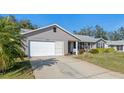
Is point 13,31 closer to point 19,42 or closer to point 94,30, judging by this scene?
point 19,42

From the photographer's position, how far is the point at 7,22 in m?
12.5

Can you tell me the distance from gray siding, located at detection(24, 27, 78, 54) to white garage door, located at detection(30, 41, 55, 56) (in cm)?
65

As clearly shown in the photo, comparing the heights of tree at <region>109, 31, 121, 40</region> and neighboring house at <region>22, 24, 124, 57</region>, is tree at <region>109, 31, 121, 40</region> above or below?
above

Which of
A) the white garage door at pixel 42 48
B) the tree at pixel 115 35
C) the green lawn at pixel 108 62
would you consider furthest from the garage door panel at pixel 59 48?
the tree at pixel 115 35

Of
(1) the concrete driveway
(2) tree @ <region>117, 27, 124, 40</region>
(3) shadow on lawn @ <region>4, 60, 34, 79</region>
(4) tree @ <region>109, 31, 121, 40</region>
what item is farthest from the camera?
(2) tree @ <region>117, 27, 124, 40</region>

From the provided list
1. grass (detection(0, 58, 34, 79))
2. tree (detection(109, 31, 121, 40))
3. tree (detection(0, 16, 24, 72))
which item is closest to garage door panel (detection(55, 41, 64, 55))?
grass (detection(0, 58, 34, 79))

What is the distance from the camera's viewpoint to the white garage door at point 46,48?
979 inches

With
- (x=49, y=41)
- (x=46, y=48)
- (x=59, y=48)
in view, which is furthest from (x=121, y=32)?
(x=46, y=48)

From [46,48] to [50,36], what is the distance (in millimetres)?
1816

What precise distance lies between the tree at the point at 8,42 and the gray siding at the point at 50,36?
11.2m

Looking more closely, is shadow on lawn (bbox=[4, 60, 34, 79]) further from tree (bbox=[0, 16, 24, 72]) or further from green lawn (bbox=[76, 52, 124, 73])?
green lawn (bbox=[76, 52, 124, 73])

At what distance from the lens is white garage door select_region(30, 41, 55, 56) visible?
2480 cm

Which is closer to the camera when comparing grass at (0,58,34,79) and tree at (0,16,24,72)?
grass at (0,58,34,79)
